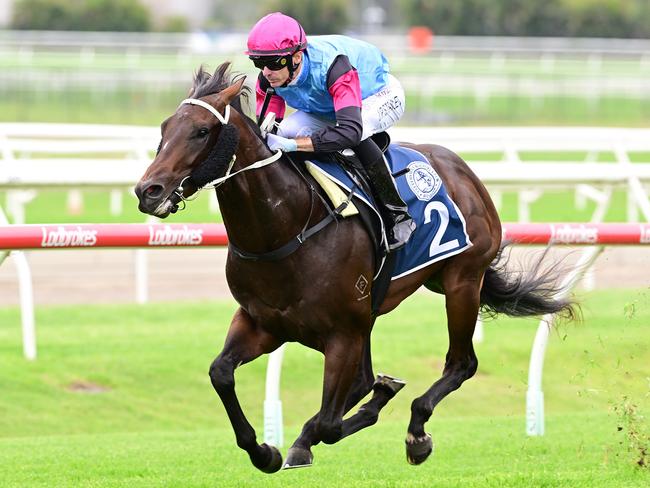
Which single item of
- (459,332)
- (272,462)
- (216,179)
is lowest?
(272,462)

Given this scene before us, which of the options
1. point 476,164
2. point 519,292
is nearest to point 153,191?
point 519,292

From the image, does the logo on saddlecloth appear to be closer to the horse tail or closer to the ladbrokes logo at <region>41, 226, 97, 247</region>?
the horse tail

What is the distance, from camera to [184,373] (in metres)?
7.91

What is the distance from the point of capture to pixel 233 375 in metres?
4.96

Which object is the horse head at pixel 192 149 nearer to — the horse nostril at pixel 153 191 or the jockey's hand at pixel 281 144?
the horse nostril at pixel 153 191

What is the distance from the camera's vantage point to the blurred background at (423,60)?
2450 cm

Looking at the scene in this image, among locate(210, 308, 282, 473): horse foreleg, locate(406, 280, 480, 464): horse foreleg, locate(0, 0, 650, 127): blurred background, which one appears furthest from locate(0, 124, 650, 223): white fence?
locate(0, 0, 650, 127): blurred background

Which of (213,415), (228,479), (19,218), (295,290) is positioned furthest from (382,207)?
(19,218)

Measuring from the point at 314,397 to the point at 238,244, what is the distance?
10.7ft

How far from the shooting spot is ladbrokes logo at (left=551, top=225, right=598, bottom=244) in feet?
22.0

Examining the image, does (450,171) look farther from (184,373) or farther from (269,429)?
(184,373)

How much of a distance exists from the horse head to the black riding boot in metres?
0.71

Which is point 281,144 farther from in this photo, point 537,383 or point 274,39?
point 537,383

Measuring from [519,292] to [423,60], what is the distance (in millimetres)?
24272
